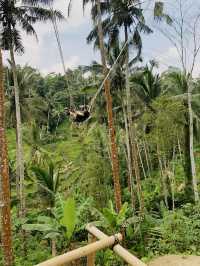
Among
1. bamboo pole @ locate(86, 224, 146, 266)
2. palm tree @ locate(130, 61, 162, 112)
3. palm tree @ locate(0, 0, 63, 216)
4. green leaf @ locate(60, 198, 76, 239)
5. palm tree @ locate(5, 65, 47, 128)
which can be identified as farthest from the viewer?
palm tree @ locate(130, 61, 162, 112)

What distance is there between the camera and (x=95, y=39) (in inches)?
703

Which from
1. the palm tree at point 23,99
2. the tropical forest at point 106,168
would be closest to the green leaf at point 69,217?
the tropical forest at point 106,168

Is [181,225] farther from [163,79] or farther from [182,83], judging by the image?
[163,79]

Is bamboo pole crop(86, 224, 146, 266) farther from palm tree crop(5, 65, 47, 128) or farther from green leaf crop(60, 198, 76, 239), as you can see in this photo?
palm tree crop(5, 65, 47, 128)

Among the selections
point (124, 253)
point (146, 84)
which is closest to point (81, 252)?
point (124, 253)

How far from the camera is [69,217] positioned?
976 cm

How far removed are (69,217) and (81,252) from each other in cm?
612

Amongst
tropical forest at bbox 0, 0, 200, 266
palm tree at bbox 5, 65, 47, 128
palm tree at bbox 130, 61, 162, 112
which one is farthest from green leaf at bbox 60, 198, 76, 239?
palm tree at bbox 130, 61, 162, 112

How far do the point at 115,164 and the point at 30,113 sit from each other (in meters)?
9.36

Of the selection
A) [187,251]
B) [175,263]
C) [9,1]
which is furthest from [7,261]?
[9,1]

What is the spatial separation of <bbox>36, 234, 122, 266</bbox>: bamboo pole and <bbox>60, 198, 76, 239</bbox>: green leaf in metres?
5.49

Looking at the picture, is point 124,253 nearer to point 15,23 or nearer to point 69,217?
point 69,217

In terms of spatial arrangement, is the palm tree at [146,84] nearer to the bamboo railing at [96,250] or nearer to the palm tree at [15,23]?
the palm tree at [15,23]

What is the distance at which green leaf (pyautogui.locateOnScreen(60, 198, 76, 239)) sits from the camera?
370 inches
